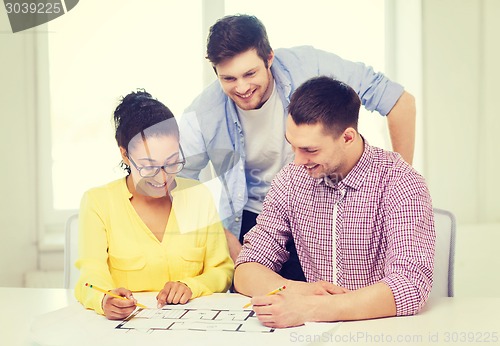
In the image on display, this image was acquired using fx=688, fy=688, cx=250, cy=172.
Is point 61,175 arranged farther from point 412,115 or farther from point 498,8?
point 498,8

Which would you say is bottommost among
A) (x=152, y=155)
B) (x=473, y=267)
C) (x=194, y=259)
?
(x=473, y=267)

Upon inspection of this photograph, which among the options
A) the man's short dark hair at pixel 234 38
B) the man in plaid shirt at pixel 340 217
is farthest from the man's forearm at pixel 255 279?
the man's short dark hair at pixel 234 38

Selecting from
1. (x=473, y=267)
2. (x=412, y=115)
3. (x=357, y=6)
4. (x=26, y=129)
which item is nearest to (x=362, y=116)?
(x=412, y=115)

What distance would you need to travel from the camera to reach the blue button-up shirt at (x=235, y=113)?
3.95 ft

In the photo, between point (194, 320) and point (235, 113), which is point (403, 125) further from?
point (194, 320)

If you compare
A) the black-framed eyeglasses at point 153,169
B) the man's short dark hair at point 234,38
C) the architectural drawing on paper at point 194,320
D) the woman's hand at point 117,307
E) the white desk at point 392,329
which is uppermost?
the man's short dark hair at point 234,38

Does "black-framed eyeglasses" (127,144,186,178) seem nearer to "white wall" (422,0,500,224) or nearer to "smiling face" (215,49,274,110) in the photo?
"smiling face" (215,49,274,110)

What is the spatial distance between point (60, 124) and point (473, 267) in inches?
36.7

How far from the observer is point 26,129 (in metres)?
1.40

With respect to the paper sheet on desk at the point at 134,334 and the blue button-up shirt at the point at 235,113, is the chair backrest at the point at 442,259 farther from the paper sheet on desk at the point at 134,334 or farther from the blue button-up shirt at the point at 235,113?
the paper sheet on desk at the point at 134,334

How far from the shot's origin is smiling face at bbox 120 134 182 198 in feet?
3.28

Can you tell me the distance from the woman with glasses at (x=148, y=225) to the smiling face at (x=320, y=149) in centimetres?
18

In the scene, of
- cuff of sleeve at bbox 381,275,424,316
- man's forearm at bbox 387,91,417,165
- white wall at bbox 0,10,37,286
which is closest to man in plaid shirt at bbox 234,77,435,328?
cuff of sleeve at bbox 381,275,424,316

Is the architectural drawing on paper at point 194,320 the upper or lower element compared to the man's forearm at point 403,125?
lower
